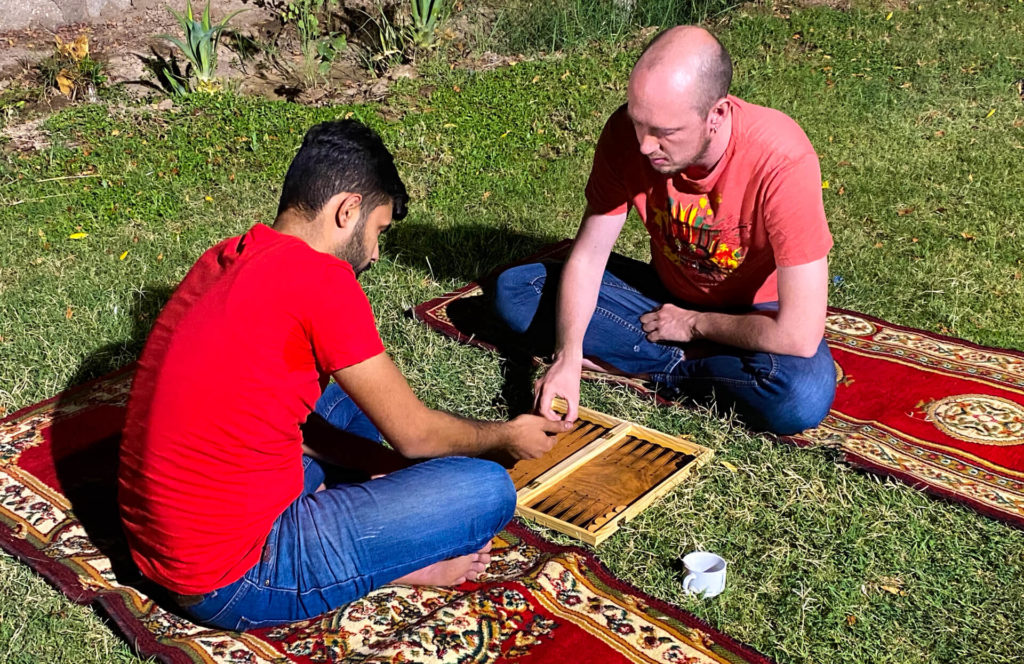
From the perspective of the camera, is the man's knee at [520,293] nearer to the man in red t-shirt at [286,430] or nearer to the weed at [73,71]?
the man in red t-shirt at [286,430]

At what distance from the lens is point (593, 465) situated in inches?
155

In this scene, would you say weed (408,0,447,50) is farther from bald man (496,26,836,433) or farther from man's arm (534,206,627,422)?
man's arm (534,206,627,422)

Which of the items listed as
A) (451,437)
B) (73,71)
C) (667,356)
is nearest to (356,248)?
(451,437)

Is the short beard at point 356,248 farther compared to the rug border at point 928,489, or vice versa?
the rug border at point 928,489

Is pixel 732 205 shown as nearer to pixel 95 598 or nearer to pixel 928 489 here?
pixel 928 489

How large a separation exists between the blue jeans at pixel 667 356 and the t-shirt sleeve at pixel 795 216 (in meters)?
0.46

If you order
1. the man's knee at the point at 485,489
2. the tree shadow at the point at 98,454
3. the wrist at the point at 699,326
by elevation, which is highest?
the wrist at the point at 699,326

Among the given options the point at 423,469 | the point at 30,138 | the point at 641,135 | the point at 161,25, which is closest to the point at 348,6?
the point at 161,25

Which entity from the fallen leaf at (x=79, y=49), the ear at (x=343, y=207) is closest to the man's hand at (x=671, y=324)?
the ear at (x=343, y=207)

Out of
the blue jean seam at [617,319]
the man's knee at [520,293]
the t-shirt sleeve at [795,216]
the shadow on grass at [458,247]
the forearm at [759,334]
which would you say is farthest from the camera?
the shadow on grass at [458,247]

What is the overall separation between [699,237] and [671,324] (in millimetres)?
436

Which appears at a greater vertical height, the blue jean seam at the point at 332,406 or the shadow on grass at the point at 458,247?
the shadow on grass at the point at 458,247

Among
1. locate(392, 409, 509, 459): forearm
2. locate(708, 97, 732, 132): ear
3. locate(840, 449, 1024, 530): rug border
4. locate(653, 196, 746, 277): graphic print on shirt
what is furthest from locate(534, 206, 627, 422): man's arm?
locate(840, 449, 1024, 530): rug border

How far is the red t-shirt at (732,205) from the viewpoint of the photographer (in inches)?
145
